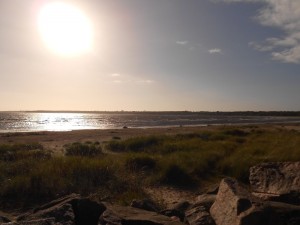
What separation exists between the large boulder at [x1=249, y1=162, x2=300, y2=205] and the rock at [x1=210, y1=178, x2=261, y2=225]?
1.21m

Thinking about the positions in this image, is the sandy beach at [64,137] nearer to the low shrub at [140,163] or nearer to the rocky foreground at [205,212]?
the low shrub at [140,163]

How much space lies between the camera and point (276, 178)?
331 inches

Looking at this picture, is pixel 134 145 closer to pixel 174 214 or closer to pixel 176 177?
pixel 176 177

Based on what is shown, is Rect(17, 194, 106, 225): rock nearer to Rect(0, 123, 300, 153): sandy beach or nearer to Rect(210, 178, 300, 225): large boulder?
Rect(210, 178, 300, 225): large boulder

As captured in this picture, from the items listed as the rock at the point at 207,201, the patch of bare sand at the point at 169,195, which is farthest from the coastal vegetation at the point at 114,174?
the rock at the point at 207,201

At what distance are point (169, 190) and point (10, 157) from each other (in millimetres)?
7980

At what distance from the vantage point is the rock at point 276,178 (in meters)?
7.95

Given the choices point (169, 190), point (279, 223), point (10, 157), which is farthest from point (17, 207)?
point (10, 157)

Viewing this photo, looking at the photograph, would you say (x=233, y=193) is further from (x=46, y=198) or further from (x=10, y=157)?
(x=10, y=157)

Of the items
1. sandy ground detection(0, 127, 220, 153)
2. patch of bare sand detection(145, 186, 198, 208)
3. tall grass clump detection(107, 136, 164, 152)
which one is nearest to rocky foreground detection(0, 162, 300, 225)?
patch of bare sand detection(145, 186, 198, 208)

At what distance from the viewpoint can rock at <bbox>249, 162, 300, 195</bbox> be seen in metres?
7.95

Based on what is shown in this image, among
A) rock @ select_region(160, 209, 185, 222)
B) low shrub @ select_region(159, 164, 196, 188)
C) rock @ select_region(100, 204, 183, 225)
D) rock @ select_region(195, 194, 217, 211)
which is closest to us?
rock @ select_region(100, 204, 183, 225)

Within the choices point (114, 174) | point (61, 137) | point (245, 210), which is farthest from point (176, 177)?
point (61, 137)

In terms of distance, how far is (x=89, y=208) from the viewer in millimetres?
6809
